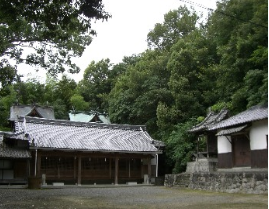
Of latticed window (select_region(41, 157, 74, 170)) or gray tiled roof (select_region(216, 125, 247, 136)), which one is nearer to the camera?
gray tiled roof (select_region(216, 125, 247, 136))

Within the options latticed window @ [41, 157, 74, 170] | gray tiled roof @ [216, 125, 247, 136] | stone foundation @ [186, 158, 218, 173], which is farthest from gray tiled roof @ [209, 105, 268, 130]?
latticed window @ [41, 157, 74, 170]

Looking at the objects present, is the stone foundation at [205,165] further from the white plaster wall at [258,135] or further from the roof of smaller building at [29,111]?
the roof of smaller building at [29,111]

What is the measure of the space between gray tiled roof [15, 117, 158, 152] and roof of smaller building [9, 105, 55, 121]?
34.9 ft

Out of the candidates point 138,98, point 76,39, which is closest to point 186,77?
point 138,98

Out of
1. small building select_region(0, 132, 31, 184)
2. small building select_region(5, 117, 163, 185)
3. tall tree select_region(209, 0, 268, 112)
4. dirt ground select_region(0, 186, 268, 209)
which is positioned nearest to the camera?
dirt ground select_region(0, 186, 268, 209)

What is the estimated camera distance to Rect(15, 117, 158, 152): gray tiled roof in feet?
92.1

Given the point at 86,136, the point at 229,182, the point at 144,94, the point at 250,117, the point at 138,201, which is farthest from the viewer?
the point at 144,94

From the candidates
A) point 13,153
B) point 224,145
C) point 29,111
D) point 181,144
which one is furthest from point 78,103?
point 224,145

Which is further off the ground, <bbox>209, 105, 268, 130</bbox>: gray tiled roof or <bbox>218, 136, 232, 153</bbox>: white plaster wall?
<bbox>209, 105, 268, 130</bbox>: gray tiled roof

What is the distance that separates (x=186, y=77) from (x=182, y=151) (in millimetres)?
7618

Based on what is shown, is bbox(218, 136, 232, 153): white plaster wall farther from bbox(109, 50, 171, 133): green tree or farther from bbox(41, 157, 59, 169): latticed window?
bbox(41, 157, 59, 169): latticed window

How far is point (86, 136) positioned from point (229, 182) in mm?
15977

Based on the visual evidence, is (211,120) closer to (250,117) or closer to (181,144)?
(181,144)

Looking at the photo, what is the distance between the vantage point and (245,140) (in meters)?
20.3
